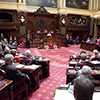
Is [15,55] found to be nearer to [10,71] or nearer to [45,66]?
[45,66]

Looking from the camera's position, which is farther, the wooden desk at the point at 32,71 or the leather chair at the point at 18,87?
the wooden desk at the point at 32,71

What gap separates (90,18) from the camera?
19406mm

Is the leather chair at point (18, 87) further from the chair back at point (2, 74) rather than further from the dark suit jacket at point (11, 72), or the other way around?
the dark suit jacket at point (11, 72)

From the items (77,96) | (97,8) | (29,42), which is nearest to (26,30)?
(29,42)

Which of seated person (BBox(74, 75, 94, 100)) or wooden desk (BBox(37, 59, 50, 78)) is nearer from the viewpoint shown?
seated person (BBox(74, 75, 94, 100))

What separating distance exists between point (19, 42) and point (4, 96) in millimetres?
13309

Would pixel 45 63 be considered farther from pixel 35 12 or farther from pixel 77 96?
pixel 35 12

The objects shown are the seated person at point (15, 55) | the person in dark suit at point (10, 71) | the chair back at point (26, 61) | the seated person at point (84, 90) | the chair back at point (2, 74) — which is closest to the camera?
the seated person at point (84, 90)

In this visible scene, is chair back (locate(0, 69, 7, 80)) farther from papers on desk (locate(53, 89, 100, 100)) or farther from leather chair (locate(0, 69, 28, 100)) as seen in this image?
papers on desk (locate(53, 89, 100, 100))

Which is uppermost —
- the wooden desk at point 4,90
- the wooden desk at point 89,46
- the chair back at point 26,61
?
the chair back at point 26,61

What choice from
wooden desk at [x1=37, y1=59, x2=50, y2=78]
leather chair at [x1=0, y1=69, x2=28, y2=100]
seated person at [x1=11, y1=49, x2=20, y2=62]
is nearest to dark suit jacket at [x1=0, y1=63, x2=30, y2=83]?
leather chair at [x1=0, y1=69, x2=28, y2=100]

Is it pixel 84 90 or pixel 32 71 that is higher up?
pixel 84 90

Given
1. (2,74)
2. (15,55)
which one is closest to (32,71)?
(2,74)

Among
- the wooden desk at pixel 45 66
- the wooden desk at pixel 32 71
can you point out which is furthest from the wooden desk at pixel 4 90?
the wooden desk at pixel 45 66
